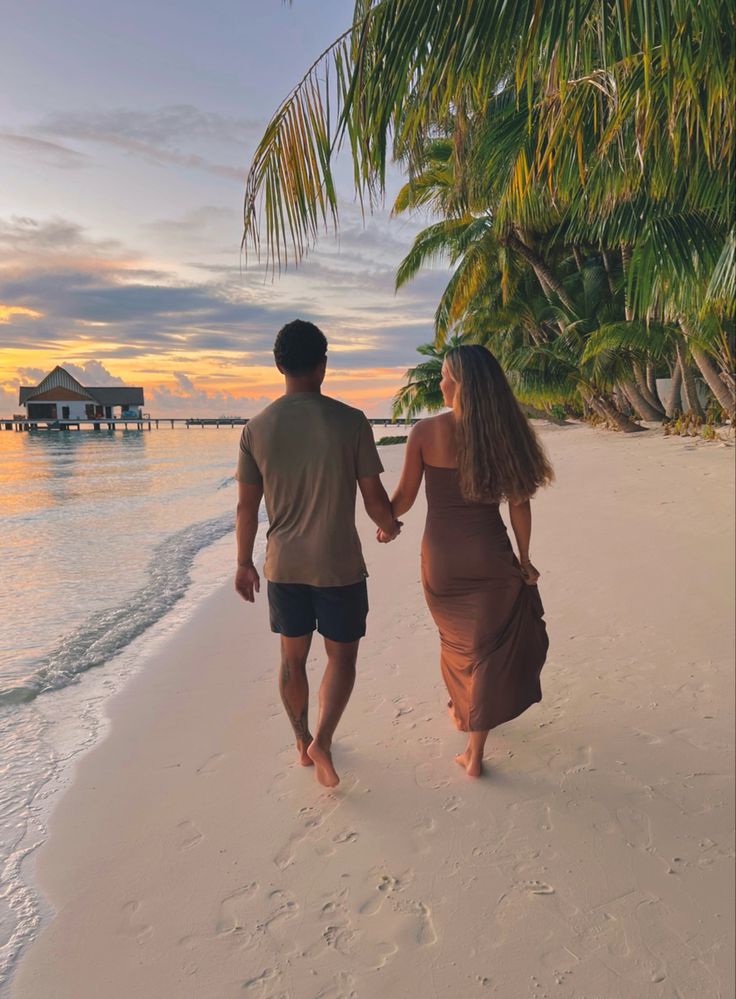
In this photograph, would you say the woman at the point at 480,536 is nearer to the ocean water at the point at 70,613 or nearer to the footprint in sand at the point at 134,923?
the footprint in sand at the point at 134,923

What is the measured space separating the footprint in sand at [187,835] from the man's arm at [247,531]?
958 mm

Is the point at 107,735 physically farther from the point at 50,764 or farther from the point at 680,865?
the point at 680,865

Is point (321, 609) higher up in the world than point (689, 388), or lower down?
lower down

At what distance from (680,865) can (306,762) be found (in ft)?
5.34

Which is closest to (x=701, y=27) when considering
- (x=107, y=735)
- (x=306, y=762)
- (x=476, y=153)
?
(x=306, y=762)

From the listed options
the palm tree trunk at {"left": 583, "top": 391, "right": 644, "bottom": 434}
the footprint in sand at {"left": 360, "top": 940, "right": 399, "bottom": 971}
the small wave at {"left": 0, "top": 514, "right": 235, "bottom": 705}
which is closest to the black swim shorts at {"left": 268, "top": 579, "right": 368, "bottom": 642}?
the footprint in sand at {"left": 360, "top": 940, "right": 399, "bottom": 971}

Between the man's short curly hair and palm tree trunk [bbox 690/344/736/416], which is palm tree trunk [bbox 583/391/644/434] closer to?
palm tree trunk [bbox 690/344/736/416]

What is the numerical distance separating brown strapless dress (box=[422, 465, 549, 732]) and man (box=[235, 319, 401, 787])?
0.29 m

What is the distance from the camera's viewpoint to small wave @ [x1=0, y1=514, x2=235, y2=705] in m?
5.05

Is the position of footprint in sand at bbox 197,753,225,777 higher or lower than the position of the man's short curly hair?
lower

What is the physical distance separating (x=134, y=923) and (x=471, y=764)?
1494mm

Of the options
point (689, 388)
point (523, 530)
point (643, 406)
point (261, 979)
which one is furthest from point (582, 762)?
point (643, 406)

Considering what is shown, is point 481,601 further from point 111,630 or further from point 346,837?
point 111,630

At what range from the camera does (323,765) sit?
301 centimetres
